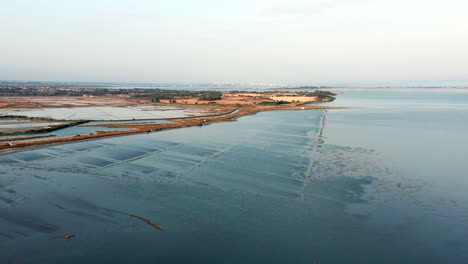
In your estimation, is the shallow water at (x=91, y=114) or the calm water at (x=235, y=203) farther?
the shallow water at (x=91, y=114)

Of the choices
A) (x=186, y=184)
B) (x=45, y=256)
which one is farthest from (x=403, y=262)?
(x=45, y=256)

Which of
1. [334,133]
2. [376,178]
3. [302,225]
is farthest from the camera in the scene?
[334,133]

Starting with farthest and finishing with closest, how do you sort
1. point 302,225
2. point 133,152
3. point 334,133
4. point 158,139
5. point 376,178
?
point 334,133 < point 158,139 < point 133,152 < point 376,178 < point 302,225

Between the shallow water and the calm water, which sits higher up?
the shallow water

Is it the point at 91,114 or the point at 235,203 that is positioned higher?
the point at 91,114

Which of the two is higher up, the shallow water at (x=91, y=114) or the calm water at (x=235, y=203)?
the shallow water at (x=91, y=114)

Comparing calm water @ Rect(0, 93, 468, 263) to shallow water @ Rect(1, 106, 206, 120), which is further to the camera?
shallow water @ Rect(1, 106, 206, 120)

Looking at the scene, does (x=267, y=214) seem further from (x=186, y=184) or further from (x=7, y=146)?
(x=7, y=146)

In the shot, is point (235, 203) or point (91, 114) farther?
point (91, 114)
